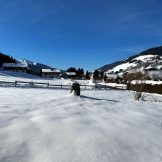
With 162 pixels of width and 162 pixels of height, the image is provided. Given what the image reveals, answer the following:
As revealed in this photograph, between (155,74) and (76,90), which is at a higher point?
(155,74)

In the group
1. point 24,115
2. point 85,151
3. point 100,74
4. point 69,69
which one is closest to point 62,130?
point 85,151

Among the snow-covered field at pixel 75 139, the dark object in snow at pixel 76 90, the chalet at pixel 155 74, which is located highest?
the chalet at pixel 155 74

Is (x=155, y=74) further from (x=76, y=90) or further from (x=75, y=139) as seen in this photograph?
(x=75, y=139)

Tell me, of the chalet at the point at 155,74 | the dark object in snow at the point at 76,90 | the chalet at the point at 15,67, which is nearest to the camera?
the dark object in snow at the point at 76,90

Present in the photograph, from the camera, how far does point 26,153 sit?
21.3 feet

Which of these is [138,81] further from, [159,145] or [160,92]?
[159,145]

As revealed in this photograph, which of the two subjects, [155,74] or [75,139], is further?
[155,74]

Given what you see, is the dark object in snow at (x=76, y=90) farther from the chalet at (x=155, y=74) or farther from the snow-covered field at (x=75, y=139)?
the chalet at (x=155, y=74)

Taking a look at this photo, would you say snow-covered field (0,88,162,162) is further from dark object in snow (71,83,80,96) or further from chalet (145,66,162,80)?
chalet (145,66,162,80)

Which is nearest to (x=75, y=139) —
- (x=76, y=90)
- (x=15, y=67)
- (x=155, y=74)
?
(x=76, y=90)

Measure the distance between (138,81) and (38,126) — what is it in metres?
21.0

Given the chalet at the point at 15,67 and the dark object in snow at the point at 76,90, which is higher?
the chalet at the point at 15,67

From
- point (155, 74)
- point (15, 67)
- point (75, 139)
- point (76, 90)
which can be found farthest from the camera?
point (155, 74)

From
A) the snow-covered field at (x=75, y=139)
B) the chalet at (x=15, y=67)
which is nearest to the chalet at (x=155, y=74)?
the chalet at (x=15, y=67)
